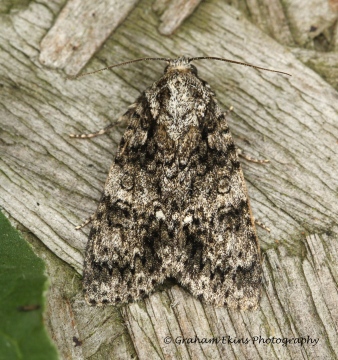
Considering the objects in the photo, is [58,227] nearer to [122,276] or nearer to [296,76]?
[122,276]

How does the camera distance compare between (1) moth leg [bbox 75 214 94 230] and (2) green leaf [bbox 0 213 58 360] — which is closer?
(2) green leaf [bbox 0 213 58 360]

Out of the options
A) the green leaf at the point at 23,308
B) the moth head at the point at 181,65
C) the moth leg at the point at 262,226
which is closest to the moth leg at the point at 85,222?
the green leaf at the point at 23,308

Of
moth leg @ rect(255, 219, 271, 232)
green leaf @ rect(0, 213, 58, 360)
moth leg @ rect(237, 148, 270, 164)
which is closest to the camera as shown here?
green leaf @ rect(0, 213, 58, 360)

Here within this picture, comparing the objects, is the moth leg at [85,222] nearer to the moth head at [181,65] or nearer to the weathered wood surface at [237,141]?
the weathered wood surface at [237,141]

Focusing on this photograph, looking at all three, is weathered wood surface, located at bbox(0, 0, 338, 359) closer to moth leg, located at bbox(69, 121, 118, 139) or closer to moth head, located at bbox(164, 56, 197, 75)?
moth leg, located at bbox(69, 121, 118, 139)

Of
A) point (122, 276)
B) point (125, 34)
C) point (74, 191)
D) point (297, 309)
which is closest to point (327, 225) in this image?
point (297, 309)

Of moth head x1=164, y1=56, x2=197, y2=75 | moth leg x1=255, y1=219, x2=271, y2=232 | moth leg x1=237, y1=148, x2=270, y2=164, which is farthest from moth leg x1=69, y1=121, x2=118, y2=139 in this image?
moth leg x1=255, y1=219, x2=271, y2=232
